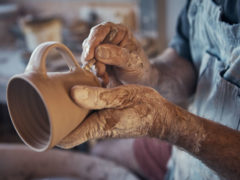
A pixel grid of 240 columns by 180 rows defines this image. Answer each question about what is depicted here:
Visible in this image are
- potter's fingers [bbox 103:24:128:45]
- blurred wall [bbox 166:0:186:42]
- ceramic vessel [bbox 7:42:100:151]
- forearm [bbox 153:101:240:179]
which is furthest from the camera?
blurred wall [bbox 166:0:186:42]

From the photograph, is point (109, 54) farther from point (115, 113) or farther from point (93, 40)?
point (115, 113)

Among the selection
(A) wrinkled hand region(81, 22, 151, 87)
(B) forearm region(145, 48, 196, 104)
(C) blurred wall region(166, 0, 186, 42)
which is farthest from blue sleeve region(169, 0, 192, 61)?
(C) blurred wall region(166, 0, 186, 42)

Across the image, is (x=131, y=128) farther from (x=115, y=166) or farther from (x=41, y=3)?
(x=41, y=3)

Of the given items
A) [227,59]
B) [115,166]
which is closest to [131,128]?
[227,59]

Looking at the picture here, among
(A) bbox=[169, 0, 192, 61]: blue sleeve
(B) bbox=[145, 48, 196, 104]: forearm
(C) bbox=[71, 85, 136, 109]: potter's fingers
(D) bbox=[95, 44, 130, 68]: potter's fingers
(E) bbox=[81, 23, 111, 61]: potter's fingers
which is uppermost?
(E) bbox=[81, 23, 111, 61]: potter's fingers

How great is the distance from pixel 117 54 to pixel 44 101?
239mm

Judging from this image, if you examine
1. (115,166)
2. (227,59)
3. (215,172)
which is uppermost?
(227,59)

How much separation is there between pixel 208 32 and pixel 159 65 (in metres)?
0.22

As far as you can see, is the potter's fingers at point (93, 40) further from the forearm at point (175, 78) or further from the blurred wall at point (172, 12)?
the blurred wall at point (172, 12)

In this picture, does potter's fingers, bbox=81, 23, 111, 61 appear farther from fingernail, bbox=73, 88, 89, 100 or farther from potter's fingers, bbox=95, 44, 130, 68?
fingernail, bbox=73, 88, 89, 100

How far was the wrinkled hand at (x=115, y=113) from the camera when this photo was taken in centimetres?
54

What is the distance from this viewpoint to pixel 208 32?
2.70 ft

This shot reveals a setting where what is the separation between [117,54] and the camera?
669 mm

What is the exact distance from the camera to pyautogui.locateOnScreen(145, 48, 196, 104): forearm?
0.95 m
